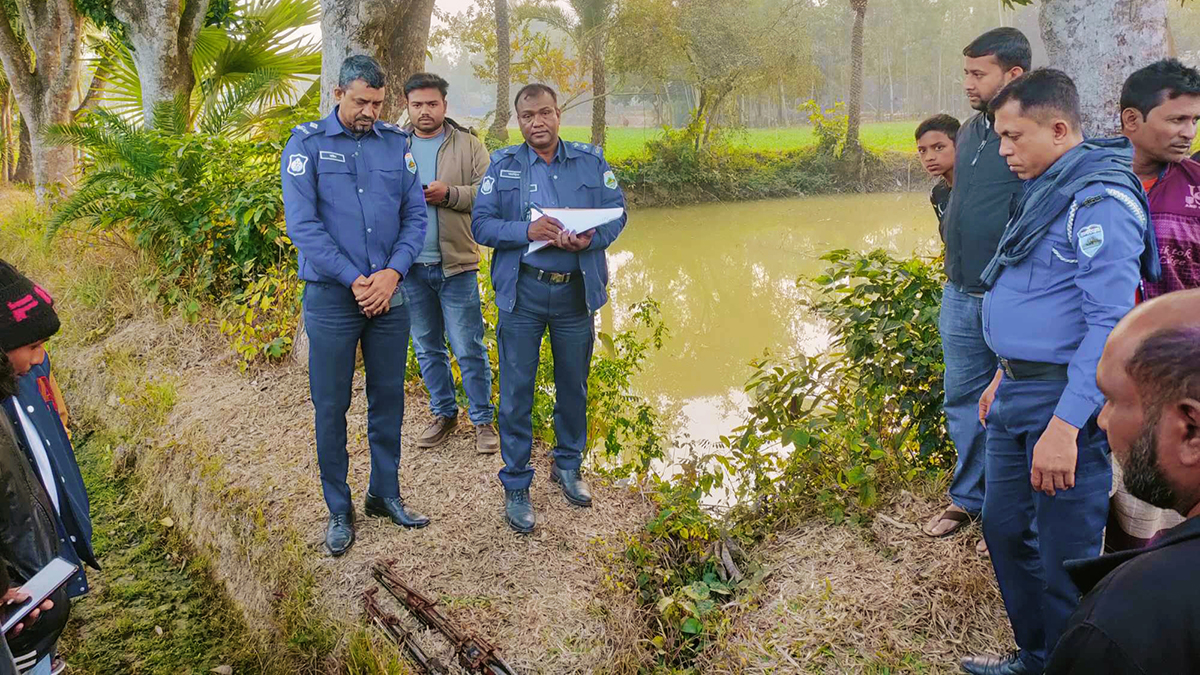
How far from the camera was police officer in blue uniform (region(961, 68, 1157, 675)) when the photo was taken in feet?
5.95

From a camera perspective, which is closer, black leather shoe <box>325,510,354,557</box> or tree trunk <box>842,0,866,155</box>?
black leather shoe <box>325,510,354,557</box>

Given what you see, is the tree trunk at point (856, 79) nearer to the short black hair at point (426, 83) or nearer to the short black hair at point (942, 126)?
the short black hair at point (426, 83)

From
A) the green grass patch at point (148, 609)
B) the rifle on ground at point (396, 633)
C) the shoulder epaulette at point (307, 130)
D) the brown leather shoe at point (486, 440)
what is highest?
the shoulder epaulette at point (307, 130)

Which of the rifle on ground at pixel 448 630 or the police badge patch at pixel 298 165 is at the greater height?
the police badge patch at pixel 298 165

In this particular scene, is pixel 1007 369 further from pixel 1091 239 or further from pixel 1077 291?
pixel 1091 239

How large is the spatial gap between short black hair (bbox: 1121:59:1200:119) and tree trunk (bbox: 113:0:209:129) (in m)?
6.43

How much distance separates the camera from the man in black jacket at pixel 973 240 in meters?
2.56

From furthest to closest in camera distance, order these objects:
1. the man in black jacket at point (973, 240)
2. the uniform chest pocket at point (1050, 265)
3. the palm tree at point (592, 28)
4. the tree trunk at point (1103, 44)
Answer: the palm tree at point (592, 28)
the tree trunk at point (1103, 44)
the man in black jacket at point (973, 240)
the uniform chest pocket at point (1050, 265)

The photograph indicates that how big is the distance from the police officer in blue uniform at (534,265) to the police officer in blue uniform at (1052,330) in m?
1.50

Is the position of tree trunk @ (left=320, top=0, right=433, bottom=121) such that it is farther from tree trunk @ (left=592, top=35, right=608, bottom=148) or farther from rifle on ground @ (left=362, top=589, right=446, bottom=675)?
tree trunk @ (left=592, top=35, right=608, bottom=148)

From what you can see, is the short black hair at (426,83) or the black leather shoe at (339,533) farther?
the short black hair at (426,83)

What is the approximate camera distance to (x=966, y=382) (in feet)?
8.93

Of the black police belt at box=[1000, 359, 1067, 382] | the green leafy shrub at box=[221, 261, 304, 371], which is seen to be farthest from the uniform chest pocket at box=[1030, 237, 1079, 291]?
the green leafy shrub at box=[221, 261, 304, 371]

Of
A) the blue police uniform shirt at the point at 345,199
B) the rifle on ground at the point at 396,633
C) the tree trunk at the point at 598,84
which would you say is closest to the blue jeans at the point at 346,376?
the blue police uniform shirt at the point at 345,199
